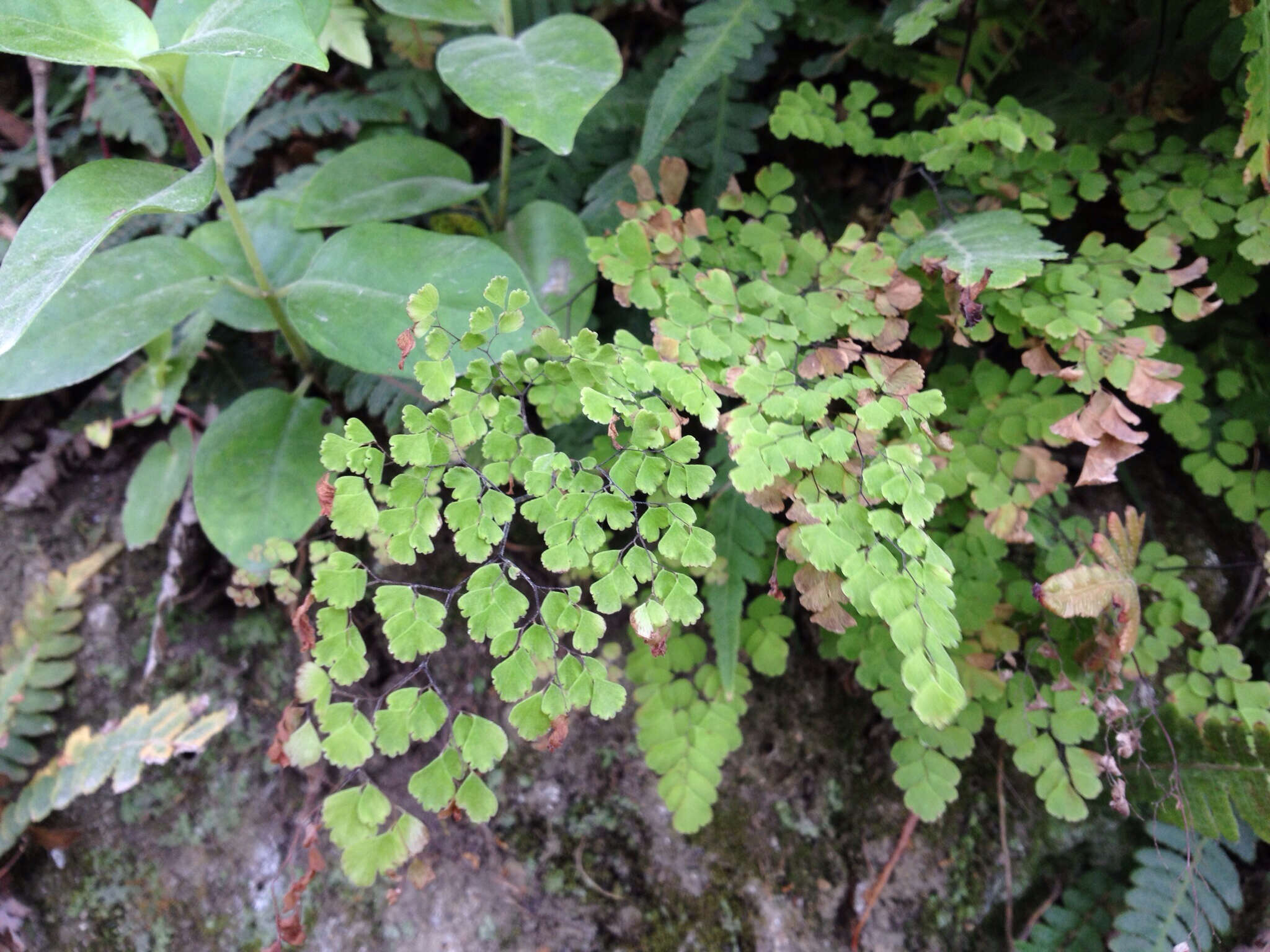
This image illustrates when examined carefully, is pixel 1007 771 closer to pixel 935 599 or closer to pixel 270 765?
pixel 935 599

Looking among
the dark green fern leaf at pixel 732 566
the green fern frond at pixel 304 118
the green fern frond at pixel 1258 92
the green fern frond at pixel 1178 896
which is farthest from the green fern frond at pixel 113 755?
the green fern frond at pixel 1258 92

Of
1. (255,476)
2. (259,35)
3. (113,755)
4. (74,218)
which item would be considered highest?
(259,35)

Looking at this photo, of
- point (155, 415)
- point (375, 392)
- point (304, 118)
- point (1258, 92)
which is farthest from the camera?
point (304, 118)

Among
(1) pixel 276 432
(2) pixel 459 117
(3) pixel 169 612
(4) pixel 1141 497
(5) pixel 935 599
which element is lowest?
(3) pixel 169 612

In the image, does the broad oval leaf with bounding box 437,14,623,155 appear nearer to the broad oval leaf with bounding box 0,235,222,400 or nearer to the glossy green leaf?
the broad oval leaf with bounding box 0,235,222,400

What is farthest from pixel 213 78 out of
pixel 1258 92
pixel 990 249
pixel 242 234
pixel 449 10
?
pixel 1258 92

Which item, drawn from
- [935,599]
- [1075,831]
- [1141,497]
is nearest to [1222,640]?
[1141,497]

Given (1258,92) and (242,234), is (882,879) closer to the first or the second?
(1258,92)
